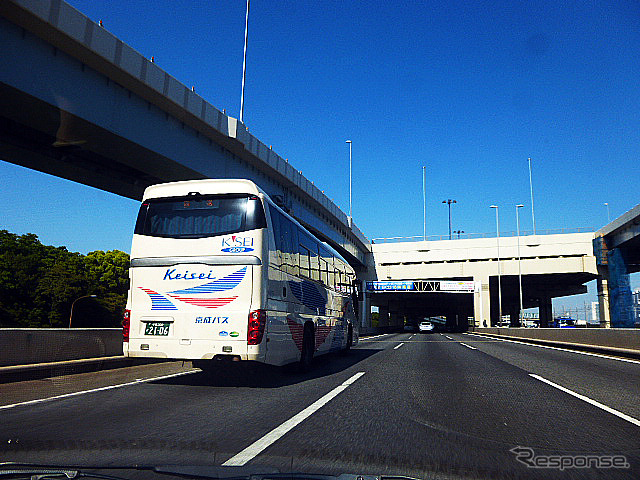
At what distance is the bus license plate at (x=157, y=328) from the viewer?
29.7ft

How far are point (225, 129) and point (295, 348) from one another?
13375 mm

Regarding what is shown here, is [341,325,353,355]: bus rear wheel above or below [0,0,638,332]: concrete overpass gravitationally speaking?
below

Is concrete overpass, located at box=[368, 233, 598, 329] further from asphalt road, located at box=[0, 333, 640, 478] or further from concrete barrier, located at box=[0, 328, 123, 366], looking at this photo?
concrete barrier, located at box=[0, 328, 123, 366]

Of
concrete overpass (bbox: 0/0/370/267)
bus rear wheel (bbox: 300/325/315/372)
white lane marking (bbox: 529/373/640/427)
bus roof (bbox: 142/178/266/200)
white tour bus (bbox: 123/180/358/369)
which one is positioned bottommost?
white lane marking (bbox: 529/373/640/427)

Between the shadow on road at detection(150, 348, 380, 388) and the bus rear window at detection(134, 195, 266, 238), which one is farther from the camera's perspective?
the shadow on road at detection(150, 348, 380, 388)

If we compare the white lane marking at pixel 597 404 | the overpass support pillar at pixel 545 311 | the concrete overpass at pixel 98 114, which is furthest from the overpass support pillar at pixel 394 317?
the white lane marking at pixel 597 404

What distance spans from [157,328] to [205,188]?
8.73 ft

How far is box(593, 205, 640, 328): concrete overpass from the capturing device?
47844mm

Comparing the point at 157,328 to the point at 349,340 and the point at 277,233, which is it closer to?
the point at 277,233

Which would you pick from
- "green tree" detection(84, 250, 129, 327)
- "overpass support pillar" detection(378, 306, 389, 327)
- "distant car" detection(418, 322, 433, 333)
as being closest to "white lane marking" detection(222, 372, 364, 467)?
"green tree" detection(84, 250, 129, 327)

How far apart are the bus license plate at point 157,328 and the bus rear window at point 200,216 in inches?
62.2

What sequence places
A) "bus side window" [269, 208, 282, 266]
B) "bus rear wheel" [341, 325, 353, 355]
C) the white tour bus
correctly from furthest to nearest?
"bus rear wheel" [341, 325, 353, 355], "bus side window" [269, 208, 282, 266], the white tour bus

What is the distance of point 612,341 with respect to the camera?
17.8 m

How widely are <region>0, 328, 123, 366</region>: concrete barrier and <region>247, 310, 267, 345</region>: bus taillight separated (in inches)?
174
